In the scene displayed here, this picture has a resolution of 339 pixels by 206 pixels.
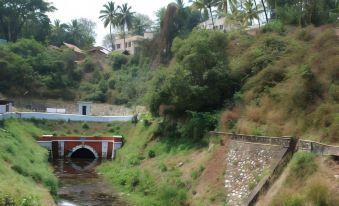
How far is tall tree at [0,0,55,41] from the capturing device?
207ft

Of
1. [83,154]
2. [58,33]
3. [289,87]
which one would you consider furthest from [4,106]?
[58,33]

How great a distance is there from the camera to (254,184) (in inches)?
713

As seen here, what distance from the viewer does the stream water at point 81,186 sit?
24375mm

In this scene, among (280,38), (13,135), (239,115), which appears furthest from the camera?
(13,135)

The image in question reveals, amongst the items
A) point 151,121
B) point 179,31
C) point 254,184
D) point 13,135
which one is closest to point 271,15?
point 179,31

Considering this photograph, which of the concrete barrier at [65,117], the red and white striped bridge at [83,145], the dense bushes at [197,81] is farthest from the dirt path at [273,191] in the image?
the concrete barrier at [65,117]

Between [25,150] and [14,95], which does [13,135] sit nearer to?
[25,150]

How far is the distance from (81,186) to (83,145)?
12.1 metres

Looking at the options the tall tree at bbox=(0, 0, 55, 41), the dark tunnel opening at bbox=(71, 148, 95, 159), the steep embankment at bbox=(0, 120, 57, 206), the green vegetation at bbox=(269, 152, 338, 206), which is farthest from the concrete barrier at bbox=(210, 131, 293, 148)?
the tall tree at bbox=(0, 0, 55, 41)

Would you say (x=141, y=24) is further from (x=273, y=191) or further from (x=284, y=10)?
(x=273, y=191)

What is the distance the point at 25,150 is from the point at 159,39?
31.7 meters

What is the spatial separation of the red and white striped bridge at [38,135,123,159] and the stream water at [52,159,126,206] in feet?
4.01

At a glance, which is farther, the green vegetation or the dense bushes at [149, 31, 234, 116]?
the dense bushes at [149, 31, 234, 116]

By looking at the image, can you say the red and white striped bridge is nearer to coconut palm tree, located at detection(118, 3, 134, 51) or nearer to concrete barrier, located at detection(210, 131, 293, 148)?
concrete barrier, located at detection(210, 131, 293, 148)
